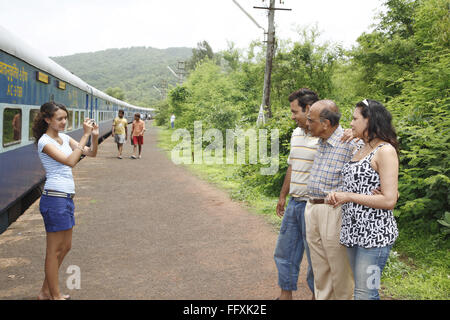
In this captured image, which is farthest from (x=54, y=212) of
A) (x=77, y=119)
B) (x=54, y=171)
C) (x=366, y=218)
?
(x=77, y=119)

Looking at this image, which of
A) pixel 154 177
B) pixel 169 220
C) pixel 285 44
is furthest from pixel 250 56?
pixel 169 220

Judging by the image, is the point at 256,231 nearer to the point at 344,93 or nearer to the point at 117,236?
the point at 117,236

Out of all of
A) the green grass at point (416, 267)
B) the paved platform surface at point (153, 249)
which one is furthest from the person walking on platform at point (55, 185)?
the green grass at point (416, 267)

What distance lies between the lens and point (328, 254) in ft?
9.96

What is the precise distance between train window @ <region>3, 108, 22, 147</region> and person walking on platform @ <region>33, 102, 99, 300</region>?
2788mm

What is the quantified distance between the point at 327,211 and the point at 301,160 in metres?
0.61

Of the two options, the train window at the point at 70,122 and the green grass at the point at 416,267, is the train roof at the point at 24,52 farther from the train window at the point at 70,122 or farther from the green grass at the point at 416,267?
the green grass at the point at 416,267

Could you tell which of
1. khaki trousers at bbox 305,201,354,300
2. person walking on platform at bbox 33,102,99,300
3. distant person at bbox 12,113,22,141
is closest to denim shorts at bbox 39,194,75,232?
person walking on platform at bbox 33,102,99,300

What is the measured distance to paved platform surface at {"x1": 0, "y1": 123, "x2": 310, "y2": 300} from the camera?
402cm

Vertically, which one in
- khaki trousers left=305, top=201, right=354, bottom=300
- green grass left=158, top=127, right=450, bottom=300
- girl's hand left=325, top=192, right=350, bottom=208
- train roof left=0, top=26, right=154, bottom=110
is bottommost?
green grass left=158, top=127, right=450, bottom=300

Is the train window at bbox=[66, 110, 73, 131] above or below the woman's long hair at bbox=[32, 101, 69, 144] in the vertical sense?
above

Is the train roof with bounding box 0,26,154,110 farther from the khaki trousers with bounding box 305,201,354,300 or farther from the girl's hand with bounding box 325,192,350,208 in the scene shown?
the girl's hand with bounding box 325,192,350,208

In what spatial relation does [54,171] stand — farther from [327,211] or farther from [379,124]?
[379,124]
